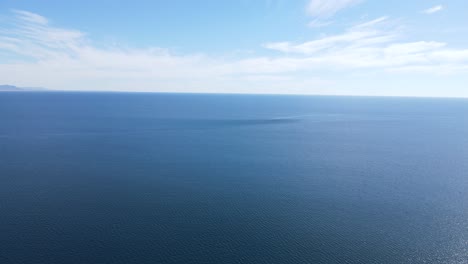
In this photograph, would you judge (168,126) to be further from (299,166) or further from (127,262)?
(127,262)

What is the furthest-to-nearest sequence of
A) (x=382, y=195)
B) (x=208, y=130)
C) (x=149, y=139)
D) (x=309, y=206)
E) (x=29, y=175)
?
(x=208, y=130) → (x=149, y=139) → (x=29, y=175) → (x=382, y=195) → (x=309, y=206)

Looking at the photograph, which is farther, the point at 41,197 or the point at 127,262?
the point at 41,197

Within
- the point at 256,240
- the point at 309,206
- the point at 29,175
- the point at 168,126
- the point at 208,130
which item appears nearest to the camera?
the point at 256,240

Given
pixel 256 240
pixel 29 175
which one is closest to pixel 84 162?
pixel 29 175

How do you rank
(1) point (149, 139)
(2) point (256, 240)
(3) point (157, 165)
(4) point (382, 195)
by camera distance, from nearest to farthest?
(2) point (256, 240), (4) point (382, 195), (3) point (157, 165), (1) point (149, 139)

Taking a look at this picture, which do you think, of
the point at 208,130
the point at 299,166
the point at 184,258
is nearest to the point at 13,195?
the point at 184,258

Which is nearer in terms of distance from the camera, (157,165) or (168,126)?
(157,165)

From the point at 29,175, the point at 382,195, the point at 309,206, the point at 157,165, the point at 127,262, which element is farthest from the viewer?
the point at 157,165


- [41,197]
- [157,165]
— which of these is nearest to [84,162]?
[157,165]

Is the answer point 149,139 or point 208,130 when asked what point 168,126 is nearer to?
point 208,130
